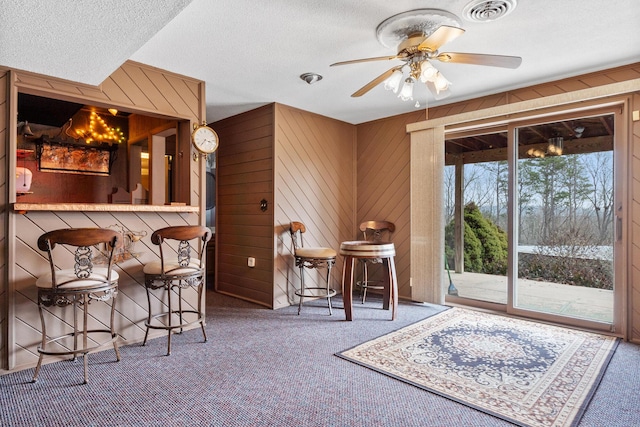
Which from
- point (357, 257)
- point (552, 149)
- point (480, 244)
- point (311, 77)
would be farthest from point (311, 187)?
point (552, 149)

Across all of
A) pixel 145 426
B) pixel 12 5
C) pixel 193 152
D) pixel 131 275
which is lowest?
pixel 145 426

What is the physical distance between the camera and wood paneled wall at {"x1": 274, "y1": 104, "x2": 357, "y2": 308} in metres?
4.34

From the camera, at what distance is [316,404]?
81.7 inches

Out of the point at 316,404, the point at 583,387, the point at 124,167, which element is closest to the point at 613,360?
the point at 583,387

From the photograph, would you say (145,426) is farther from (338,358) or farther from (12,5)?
(12,5)

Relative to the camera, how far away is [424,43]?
2.37 meters

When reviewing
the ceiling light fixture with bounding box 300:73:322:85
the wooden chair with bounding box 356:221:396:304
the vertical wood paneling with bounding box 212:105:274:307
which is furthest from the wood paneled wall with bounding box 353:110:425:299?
the ceiling light fixture with bounding box 300:73:322:85

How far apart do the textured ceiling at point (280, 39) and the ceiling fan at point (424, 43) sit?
2.7 inches

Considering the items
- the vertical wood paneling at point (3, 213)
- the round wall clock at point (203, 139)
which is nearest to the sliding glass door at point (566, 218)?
the round wall clock at point (203, 139)

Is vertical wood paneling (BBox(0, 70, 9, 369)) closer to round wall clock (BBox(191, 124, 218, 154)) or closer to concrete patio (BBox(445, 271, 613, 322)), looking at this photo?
round wall clock (BBox(191, 124, 218, 154))

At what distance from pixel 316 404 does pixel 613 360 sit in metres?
2.30

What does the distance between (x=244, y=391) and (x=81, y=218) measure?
6.08ft

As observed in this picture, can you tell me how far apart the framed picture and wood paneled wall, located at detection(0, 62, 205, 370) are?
8.61 feet

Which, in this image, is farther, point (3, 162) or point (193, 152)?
point (193, 152)
